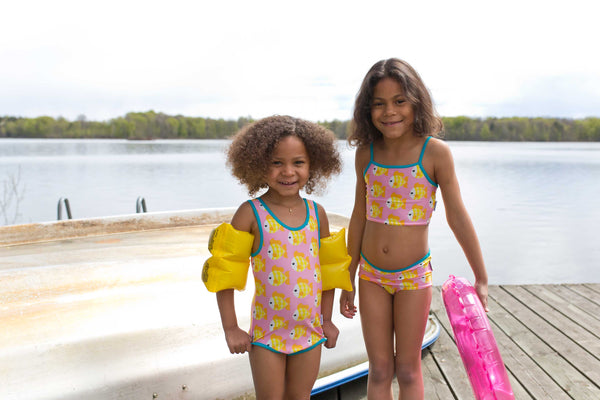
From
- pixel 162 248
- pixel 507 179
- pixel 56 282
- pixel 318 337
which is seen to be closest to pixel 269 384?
pixel 318 337

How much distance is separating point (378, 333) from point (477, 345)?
0.35 metres

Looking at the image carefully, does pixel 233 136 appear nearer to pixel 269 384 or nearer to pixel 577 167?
pixel 269 384

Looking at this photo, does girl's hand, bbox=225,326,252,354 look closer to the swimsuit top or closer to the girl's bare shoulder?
the girl's bare shoulder

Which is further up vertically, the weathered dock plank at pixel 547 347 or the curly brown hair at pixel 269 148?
the curly brown hair at pixel 269 148

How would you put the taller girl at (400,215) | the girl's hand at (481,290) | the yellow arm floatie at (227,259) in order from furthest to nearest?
the girl's hand at (481,290) → the taller girl at (400,215) → the yellow arm floatie at (227,259)

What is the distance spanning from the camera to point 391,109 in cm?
188

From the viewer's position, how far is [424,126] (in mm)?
1918

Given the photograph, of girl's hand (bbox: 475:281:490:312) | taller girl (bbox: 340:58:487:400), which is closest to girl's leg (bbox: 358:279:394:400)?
taller girl (bbox: 340:58:487:400)

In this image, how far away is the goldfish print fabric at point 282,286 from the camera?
1712mm

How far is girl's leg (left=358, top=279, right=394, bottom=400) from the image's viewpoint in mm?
1981

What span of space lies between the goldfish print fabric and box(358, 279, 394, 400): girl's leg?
31 centimetres

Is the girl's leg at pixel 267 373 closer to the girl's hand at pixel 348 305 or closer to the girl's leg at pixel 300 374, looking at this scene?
the girl's leg at pixel 300 374

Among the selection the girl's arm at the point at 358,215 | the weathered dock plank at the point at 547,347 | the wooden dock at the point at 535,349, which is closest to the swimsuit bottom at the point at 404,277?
the girl's arm at the point at 358,215

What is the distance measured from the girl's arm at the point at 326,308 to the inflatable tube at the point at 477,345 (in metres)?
0.49
